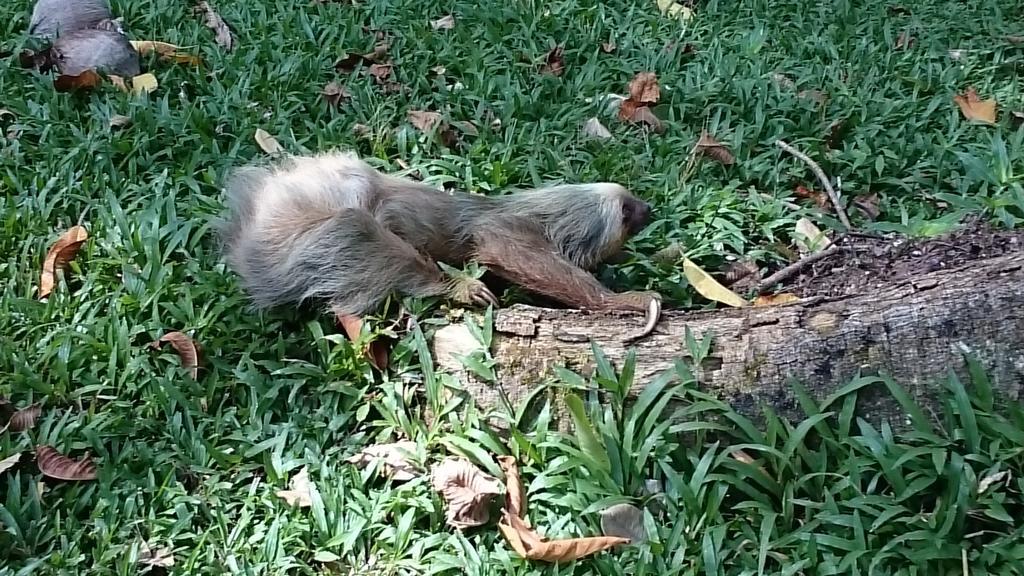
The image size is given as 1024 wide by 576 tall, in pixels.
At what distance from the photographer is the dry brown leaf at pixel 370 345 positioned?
10.6 feet

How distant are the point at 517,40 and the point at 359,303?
271 cm

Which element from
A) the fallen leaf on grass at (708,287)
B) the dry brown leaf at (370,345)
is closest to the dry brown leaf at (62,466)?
the dry brown leaf at (370,345)

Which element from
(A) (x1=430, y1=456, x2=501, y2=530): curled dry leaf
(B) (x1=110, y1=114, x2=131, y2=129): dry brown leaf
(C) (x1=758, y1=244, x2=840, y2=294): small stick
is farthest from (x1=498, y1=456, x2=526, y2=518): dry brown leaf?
(B) (x1=110, y1=114, x2=131, y2=129): dry brown leaf

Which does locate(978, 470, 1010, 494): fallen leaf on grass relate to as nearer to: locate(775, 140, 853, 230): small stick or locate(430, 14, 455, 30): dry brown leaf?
locate(775, 140, 853, 230): small stick

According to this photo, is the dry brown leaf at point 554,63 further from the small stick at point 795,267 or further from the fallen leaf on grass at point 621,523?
the fallen leaf on grass at point 621,523

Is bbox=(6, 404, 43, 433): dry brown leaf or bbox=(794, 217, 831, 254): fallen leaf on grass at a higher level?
bbox=(794, 217, 831, 254): fallen leaf on grass

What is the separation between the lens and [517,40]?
554 cm

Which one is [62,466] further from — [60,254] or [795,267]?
[795,267]

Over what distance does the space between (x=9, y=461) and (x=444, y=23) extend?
3.82 metres

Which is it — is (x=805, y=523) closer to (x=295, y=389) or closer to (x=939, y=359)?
(x=939, y=359)

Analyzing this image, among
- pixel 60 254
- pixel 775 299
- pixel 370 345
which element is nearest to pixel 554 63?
pixel 775 299

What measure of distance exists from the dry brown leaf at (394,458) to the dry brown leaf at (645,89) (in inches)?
106

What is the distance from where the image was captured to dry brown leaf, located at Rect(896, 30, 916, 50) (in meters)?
5.62

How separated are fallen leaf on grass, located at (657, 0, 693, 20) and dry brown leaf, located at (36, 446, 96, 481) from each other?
4.49 m
